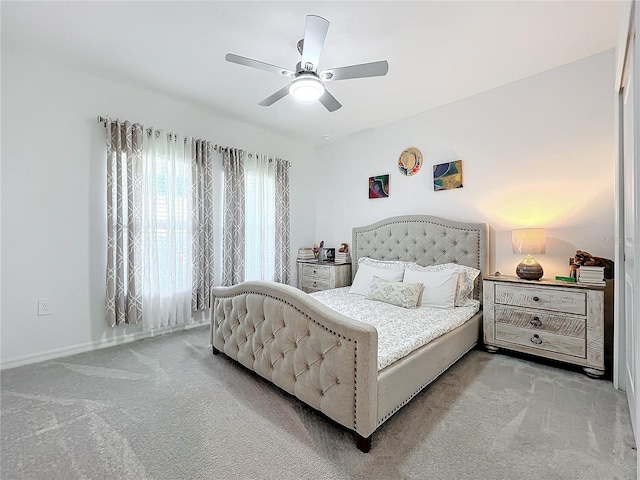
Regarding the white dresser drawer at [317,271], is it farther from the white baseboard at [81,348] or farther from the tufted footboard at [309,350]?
the tufted footboard at [309,350]

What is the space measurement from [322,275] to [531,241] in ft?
8.26

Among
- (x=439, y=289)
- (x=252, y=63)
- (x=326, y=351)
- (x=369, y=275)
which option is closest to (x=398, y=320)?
(x=439, y=289)

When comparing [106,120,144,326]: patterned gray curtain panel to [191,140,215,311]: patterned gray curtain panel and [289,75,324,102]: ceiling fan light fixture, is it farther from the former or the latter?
[289,75,324,102]: ceiling fan light fixture

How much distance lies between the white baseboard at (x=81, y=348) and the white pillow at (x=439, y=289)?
2736 mm

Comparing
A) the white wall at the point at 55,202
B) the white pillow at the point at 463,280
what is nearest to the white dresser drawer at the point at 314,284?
the white pillow at the point at 463,280

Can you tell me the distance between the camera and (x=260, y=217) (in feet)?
13.3

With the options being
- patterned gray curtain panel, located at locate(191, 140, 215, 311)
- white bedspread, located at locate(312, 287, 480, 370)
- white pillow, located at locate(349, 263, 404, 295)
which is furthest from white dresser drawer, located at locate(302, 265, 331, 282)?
patterned gray curtain panel, located at locate(191, 140, 215, 311)

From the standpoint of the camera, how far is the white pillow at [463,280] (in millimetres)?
2830

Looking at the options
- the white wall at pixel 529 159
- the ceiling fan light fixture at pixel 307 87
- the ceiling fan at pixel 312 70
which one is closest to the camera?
the ceiling fan at pixel 312 70

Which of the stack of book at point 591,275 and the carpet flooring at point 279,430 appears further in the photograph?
the stack of book at point 591,275

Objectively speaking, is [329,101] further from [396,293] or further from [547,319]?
[547,319]

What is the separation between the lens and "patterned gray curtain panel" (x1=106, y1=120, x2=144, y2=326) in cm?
283

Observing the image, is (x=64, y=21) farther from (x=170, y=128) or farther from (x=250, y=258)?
(x=250, y=258)

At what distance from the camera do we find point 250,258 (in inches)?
157
